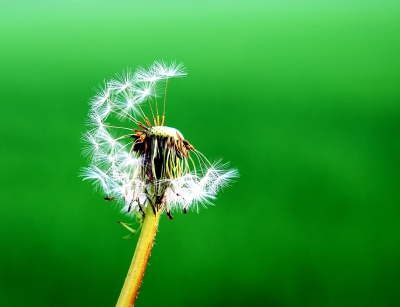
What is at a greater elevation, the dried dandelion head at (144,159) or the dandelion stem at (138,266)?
the dried dandelion head at (144,159)

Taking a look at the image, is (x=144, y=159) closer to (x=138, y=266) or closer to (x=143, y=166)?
(x=143, y=166)

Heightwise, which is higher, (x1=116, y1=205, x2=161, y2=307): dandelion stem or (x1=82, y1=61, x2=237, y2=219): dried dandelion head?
(x1=82, y1=61, x2=237, y2=219): dried dandelion head

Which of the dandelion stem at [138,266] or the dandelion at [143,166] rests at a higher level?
the dandelion at [143,166]

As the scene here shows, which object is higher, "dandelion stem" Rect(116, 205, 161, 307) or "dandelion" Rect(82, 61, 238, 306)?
"dandelion" Rect(82, 61, 238, 306)

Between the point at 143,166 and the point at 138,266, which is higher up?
the point at 143,166

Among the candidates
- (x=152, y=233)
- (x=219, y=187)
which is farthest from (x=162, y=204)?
(x=219, y=187)

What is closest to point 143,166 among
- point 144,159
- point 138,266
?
point 144,159
